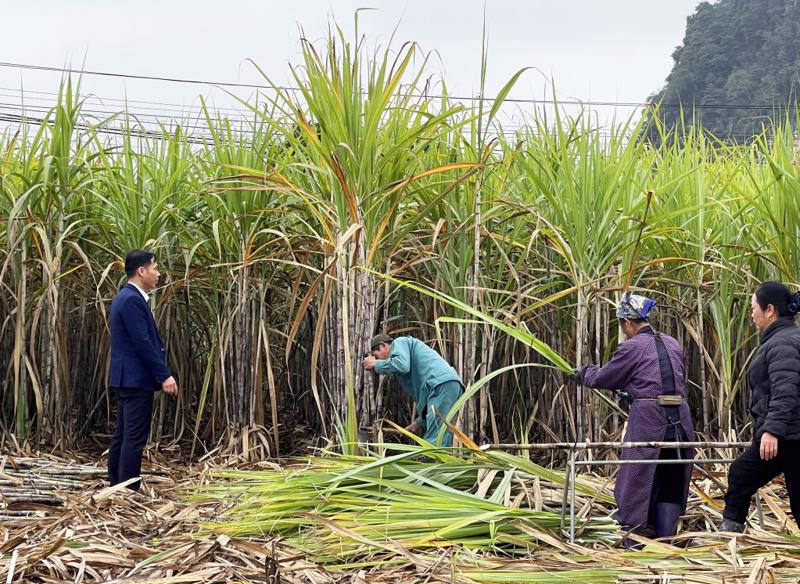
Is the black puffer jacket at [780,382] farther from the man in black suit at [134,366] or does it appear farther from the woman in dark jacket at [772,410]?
the man in black suit at [134,366]

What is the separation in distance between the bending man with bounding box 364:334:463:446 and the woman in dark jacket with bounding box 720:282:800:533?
1338 millimetres

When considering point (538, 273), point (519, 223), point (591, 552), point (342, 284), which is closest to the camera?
point (591, 552)

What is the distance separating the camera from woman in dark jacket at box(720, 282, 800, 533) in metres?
3.74

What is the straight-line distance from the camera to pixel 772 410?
3.75 m

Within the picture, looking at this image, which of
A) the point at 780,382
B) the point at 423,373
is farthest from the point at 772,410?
the point at 423,373

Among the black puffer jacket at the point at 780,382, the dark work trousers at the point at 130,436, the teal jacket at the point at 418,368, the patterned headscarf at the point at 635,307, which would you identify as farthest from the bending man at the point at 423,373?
the black puffer jacket at the point at 780,382

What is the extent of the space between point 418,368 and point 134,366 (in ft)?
4.66

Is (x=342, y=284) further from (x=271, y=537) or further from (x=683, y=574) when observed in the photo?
(x=683, y=574)

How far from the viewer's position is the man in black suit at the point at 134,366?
492 centimetres

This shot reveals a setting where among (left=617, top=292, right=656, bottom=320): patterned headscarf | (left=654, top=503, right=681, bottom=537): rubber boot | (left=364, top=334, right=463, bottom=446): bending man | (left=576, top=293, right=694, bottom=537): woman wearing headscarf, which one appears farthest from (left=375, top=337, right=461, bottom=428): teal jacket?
(left=654, top=503, right=681, bottom=537): rubber boot

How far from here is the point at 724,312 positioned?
5.02 m

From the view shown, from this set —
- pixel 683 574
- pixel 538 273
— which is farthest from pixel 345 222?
pixel 683 574

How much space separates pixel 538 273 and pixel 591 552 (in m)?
2.42

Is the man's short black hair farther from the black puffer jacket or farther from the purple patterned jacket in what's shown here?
the black puffer jacket
